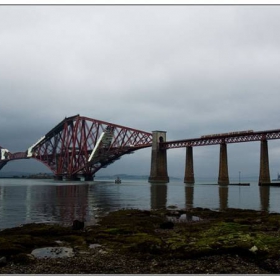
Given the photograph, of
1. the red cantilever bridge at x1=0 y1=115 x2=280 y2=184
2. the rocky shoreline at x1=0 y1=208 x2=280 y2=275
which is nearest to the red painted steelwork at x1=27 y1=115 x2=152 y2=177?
the red cantilever bridge at x1=0 y1=115 x2=280 y2=184

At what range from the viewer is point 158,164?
130 meters

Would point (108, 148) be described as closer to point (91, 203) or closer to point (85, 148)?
point (85, 148)

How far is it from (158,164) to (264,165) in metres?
46.4

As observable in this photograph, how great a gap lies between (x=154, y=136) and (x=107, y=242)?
121m

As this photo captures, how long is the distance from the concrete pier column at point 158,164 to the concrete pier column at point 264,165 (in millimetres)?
41256

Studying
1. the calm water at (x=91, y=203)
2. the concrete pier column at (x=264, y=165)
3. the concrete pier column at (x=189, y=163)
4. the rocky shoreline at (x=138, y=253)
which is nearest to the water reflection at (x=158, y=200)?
the calm water at (x=91, y=203)

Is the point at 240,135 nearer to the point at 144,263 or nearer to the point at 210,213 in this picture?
the point at 210,213

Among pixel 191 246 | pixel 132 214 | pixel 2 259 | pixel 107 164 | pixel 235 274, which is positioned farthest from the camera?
pixel 107 164

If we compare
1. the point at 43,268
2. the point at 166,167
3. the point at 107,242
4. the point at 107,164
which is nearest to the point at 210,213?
the point at 107,242

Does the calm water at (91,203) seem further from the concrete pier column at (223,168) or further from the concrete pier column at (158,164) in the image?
the concrete pier column at (158,164)

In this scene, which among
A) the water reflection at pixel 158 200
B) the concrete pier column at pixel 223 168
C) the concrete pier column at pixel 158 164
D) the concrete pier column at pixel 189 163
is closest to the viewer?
the water reflection at pixel 158 200

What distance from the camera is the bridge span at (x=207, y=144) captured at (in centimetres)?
9619

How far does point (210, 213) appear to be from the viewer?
28453 millimetres

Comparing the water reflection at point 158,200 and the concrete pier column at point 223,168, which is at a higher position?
the concrete pier column at point 223,168
